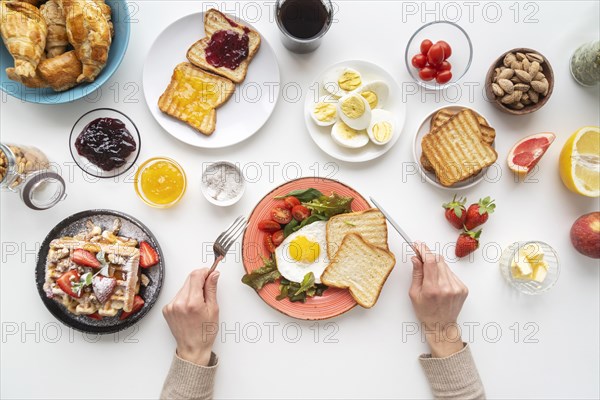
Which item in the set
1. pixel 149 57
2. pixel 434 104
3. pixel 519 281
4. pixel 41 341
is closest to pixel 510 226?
pixel 519 281

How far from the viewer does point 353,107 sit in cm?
183

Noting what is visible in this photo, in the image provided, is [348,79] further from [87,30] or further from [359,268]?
[87,30]

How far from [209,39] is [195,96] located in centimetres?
24

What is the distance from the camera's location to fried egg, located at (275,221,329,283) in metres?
1.87

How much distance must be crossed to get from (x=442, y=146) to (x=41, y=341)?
1873 mm

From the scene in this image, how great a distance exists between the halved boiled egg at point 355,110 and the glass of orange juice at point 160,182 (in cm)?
70

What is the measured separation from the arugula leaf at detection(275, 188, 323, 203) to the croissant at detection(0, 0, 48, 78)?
102cm

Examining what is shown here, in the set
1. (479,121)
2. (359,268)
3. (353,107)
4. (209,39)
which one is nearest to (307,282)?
(359,268)

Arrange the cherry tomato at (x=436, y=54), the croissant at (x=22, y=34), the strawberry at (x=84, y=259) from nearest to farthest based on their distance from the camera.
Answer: the croissant at (x=22, y=34) → the strawberry at (x=84, y=259) → the cherry tomato at (x=436, y=54)

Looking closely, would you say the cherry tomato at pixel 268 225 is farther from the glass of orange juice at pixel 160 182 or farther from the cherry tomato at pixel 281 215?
the glass of orange juice at pixel 160 182

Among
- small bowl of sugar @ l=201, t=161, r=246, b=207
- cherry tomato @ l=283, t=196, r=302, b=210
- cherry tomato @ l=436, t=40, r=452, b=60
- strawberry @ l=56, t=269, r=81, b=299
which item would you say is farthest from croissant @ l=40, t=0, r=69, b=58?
cherry tomato @ l=436, t=40, r=452, b=60

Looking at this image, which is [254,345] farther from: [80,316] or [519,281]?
[519,281]

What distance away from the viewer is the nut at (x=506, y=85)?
1.84 metres

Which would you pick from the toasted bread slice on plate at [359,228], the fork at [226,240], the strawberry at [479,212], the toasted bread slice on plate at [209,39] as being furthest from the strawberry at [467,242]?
the toasted bread slice on plate at [209,39]
